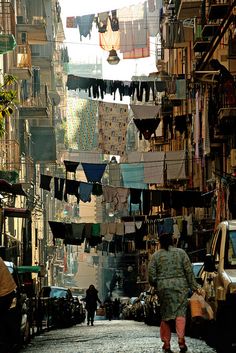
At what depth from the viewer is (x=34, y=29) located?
193ft

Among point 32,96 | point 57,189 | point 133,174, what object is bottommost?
point 133,174

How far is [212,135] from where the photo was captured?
42.8 m

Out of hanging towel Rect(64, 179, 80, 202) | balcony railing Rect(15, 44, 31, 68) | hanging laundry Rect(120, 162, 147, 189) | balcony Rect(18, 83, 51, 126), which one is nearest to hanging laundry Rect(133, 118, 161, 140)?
hanging towel Rect(64, 179, 80, 202)

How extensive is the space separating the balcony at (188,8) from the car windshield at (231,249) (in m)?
32.5

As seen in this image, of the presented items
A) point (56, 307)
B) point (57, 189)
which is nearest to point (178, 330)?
point (56, 307)

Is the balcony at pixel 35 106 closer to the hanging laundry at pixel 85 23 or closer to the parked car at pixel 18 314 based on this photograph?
the hanging laundry at pixel 85 23

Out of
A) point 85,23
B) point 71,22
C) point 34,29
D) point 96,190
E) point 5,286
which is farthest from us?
point 34,29

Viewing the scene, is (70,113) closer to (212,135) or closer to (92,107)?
(92,107)

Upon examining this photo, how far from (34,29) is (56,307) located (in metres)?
20.8

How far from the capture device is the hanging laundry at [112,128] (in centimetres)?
5391

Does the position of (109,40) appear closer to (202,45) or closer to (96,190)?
(202,45)

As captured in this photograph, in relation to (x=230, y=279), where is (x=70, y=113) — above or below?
below

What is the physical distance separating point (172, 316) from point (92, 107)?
85.1 m

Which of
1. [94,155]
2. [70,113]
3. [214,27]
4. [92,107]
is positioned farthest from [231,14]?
[70,113]
